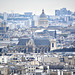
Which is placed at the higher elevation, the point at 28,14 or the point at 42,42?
the point at 28,14

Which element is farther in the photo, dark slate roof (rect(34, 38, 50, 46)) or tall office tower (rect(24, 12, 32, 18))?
tall office tower (rect(24, 12, 32, 18))

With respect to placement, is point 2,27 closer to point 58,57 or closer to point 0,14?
point 0,14

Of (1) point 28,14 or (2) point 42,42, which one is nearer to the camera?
(2) point 42,42

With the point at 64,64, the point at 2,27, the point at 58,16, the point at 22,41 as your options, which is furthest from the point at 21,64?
the point at 58,16

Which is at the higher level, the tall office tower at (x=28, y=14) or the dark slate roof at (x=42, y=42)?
the tall office tower at (x=28, y=14)

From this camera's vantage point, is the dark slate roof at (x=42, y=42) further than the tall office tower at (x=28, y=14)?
No

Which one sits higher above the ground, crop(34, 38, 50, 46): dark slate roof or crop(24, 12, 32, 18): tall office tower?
crop(24, 12, 32, 18): tall office tower

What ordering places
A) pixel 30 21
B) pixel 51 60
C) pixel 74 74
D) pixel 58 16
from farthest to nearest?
1. pixel 58 16
2. pixel 30 21
3. pixel 51 60
4. pixel 74 74

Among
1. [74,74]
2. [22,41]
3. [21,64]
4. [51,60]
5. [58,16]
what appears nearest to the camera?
[74,74]

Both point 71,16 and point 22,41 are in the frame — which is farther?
point 71,16
